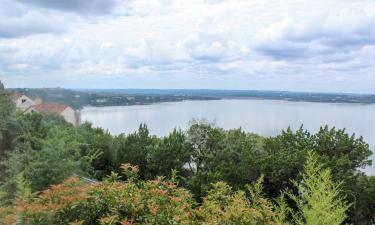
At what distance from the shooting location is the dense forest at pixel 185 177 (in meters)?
4.20

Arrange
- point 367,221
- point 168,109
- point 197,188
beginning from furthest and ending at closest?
1. point 168,109
2. point 197,188
3. point 367,221

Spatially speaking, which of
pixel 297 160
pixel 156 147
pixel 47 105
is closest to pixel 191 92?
pixel 47 105

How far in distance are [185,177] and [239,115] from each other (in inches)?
1826

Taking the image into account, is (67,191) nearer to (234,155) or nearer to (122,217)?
(122,217)

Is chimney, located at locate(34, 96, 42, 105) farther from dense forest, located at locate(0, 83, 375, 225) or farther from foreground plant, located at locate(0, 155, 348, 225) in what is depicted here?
foreground plant, located at locate(0, 155, 348, 225)

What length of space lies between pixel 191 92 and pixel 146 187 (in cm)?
8213

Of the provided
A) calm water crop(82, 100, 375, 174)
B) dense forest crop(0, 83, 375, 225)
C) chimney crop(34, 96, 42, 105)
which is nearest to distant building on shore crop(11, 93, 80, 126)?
chimney crop(34, 96, 42, 105)

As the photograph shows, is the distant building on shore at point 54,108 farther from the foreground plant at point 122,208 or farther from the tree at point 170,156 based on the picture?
the foreground plant at point 122,208

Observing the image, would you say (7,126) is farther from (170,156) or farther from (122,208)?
(122,208)

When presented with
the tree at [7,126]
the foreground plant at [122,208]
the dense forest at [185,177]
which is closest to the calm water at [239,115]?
the dense forest at [185,177]

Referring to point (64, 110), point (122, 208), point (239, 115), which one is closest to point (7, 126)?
point (122, 208)

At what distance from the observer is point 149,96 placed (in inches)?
3241

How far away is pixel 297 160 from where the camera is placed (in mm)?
14234

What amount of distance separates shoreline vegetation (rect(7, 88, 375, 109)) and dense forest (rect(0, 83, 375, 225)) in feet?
43.4
